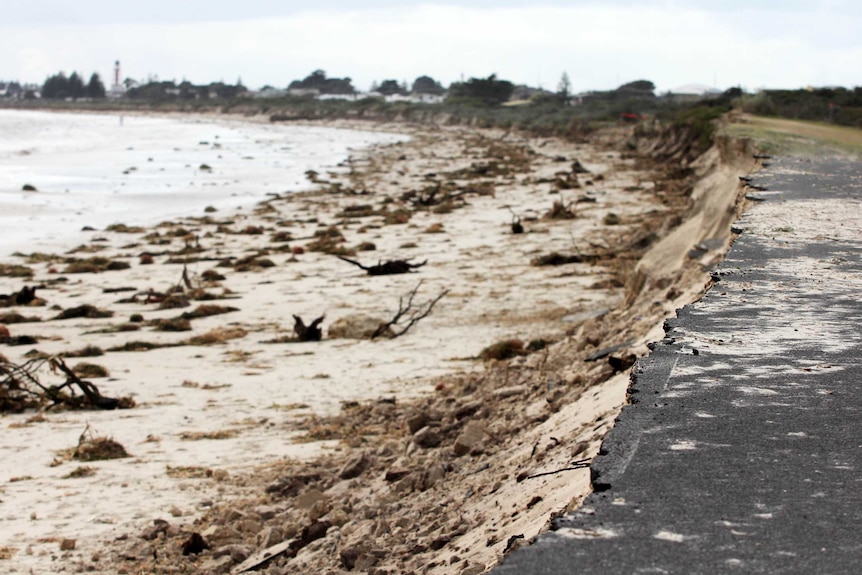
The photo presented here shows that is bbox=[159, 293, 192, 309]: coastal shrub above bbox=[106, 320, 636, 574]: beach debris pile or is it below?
below

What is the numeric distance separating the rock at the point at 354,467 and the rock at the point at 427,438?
357mm

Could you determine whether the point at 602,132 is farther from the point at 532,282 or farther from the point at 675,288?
the point at 675,288

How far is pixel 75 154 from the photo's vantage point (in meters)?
49.4

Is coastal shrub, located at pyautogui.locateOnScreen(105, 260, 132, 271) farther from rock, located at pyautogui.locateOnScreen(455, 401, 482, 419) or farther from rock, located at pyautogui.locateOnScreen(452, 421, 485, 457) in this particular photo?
rock, located at pyautogui.locateOnScreen(452, 421, 485, 457)

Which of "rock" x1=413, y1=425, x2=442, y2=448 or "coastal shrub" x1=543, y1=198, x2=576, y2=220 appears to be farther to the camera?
"coastal shrub" x1=543, y1=198, x2=576, y2=220

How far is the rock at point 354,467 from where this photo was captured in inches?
239

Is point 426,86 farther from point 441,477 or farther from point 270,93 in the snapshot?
point 441,477

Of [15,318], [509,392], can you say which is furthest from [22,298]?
[509,392]

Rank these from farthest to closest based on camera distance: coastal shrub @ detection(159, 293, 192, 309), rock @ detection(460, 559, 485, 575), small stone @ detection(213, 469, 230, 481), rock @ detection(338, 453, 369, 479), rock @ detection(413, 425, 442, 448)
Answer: coastal shrub @ detection(159, 293, 192, 309), rock @ detection(413, 425, 442, 448), small stone @ detection(213, 469, 230, 481), rock @ detection(338, 453, 369, 479), rock @ detection(460, 559, 485, 575)

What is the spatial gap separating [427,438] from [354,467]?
0.53 meters

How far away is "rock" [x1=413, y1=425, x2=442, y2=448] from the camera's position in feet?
20.8

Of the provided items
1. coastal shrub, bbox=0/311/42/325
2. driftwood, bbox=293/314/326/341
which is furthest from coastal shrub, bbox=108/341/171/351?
coastal shrub, bbox=0/311/42/325

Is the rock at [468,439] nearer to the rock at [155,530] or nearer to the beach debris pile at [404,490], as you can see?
the beach debris pile at [404,490]

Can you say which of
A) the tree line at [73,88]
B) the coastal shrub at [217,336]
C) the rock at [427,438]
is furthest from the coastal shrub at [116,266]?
the tree line at [73,88]
